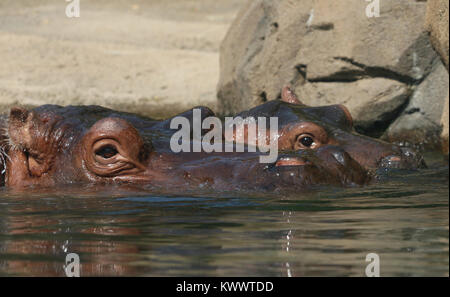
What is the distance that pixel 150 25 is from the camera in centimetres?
2367

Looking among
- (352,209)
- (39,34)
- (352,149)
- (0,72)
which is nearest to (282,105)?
(352,149)

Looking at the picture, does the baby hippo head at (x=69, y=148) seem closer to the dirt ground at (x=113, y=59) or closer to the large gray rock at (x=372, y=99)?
the large gray rock at (x=372, y=99)

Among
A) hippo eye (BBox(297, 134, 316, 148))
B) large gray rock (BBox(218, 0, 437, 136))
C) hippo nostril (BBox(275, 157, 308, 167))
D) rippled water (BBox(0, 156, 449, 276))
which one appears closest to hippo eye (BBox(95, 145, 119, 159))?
rippled water (BBox(0, 156, 449, 276))

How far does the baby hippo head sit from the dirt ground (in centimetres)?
744

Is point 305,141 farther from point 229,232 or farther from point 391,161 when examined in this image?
point 229,232

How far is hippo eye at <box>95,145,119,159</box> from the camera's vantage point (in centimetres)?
579

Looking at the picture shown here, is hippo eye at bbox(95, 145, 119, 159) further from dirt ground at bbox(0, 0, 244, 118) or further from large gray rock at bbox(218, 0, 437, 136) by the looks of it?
dirt ground at bbox(0, 0, 244, 118)

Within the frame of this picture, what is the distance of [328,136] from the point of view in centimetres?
733

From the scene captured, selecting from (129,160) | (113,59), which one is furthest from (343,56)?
(113,59)

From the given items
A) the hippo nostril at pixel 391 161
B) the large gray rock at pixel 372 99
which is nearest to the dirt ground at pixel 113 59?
the large gray rock at pixel 372 99

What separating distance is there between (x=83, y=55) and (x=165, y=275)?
14781mm

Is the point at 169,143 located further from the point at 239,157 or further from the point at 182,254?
the point at 182,254

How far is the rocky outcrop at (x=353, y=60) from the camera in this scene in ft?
32.2

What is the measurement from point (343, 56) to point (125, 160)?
4.94 meters
